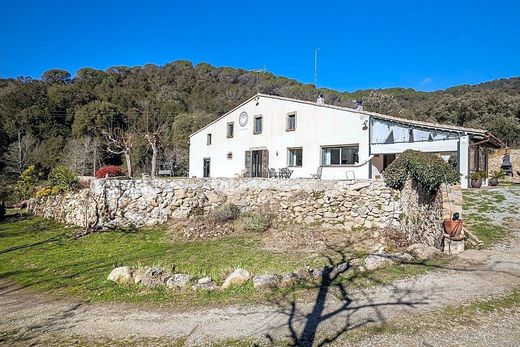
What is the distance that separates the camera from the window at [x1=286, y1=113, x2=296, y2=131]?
22.3m

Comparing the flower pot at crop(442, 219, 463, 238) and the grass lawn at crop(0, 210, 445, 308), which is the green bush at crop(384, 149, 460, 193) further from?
the grass lawn at crop(0, 210, 445, 308)

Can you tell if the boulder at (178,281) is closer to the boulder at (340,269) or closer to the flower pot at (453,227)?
the boulder at (340,269)

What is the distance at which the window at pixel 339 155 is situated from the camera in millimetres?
19567

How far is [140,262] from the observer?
8.92 m

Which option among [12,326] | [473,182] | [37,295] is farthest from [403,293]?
[473,182]

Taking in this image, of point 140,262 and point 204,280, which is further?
point 140,262

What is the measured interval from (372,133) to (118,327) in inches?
666

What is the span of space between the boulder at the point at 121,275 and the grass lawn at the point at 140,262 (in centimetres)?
13

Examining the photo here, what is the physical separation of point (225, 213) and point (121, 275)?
6.17 meters

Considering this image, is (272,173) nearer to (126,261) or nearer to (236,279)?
(126,261)

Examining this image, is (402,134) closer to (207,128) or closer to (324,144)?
(324,144)

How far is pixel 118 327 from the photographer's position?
5.11 metres

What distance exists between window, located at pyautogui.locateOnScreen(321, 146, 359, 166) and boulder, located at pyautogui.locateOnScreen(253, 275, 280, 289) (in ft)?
46.3

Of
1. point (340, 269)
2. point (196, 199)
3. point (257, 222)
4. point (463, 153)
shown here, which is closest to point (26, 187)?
point (196, 199)
